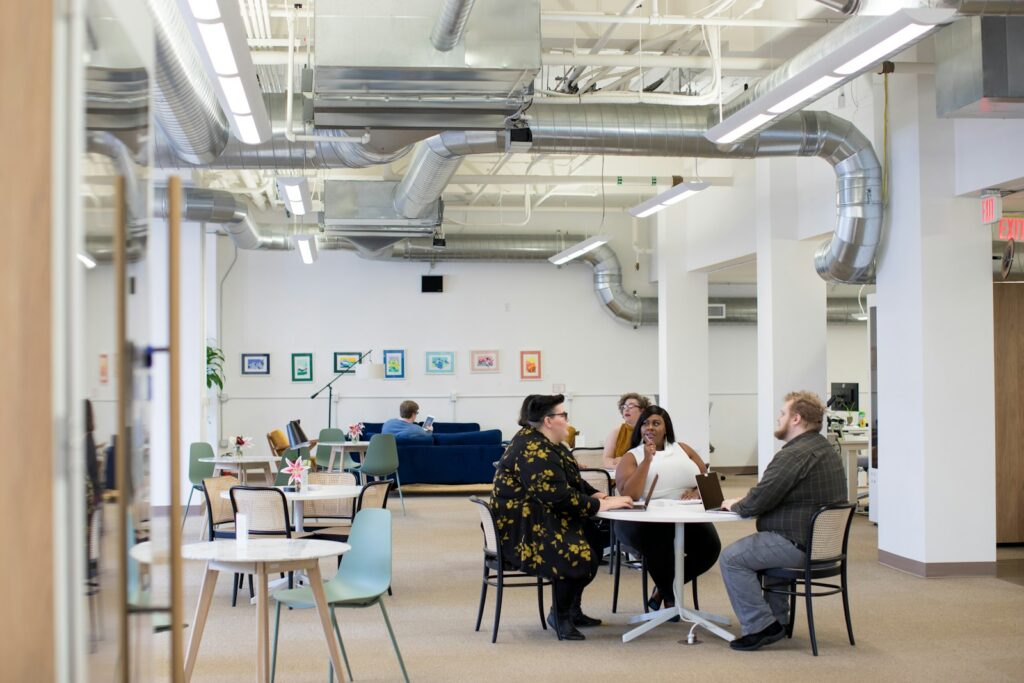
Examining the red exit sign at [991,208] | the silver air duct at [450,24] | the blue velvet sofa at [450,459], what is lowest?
the blue velvet sofa at [450,459]

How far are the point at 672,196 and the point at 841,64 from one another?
402 cm

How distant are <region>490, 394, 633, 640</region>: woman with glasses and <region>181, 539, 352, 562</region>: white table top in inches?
44.2

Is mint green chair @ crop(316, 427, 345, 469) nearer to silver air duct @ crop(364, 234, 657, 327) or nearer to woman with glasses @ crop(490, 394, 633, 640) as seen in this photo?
silver air duct @ crop(364, 234, 657, 327)

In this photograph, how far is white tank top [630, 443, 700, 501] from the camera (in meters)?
6.56

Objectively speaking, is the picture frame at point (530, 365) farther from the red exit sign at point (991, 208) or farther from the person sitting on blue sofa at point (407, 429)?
the red exit sign at point (991, 208)

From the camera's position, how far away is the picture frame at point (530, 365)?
1708cm

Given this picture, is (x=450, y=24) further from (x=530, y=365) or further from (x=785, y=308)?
(x=530, y=365)

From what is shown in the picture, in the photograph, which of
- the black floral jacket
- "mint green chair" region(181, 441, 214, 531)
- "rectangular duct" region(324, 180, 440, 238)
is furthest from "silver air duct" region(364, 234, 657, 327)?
the black floral jacket

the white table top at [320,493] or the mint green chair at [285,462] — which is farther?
the mint green chair at [285,462]

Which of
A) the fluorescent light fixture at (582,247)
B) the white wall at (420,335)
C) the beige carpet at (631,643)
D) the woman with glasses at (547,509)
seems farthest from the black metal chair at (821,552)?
the white wall at (420,335)

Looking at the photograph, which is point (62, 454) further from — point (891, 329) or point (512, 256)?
point (512, 256)

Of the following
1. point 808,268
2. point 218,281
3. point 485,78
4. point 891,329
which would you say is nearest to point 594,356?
point 218,281

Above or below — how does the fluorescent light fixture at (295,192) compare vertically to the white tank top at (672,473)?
above

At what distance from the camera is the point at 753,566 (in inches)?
223
